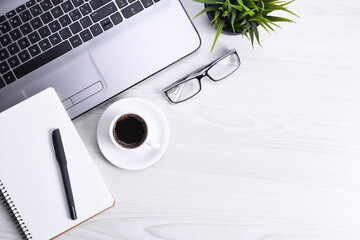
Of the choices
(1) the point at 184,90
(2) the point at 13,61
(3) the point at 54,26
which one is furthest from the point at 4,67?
(1) the point at 184,90

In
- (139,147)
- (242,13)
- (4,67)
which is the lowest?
(139,147)

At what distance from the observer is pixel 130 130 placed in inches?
29.4

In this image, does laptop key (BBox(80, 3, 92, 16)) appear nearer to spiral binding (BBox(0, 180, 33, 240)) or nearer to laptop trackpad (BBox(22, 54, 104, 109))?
laptop trackpad (BBox(22, 54, 104, 109))

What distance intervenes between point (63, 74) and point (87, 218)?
29cm

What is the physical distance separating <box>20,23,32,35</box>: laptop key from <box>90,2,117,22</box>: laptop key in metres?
0.12

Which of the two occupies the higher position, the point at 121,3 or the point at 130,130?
the point at 121,3

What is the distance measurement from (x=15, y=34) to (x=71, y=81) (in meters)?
0.14

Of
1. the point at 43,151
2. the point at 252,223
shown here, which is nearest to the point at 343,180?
the point at 252,223

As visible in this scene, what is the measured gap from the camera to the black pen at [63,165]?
0.69 metres

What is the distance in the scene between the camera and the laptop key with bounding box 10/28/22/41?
0.71 metres

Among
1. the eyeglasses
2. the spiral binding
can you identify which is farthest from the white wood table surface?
the spiral binding

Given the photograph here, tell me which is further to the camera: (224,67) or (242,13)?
(224,67)

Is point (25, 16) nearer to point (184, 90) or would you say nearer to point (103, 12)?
point (103, 12)

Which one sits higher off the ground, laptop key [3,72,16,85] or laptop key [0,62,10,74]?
laptop key [0,62,10,74]
